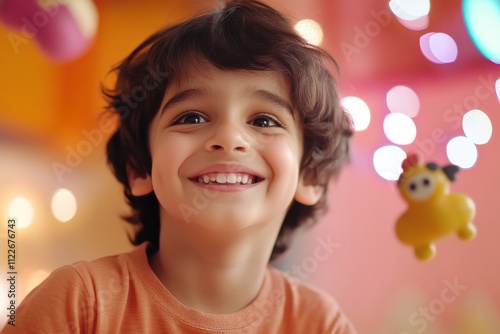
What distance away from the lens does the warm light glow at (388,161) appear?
57.6 inches

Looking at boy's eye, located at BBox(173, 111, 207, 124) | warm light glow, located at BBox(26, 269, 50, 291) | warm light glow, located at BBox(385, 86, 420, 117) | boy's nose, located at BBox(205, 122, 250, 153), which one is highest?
warm light glow, located at BBox(385, 86, 420, 117)

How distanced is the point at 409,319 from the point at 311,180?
1.60ft

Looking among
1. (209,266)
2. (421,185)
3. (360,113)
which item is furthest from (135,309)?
(360,113)

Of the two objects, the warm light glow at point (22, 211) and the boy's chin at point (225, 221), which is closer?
the boy's chin at point (225, 221)

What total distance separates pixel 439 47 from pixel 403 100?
15 centimetres

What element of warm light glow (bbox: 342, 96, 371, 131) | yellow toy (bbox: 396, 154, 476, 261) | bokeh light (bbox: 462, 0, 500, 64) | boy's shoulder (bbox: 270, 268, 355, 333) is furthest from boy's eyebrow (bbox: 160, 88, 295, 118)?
bokeh light (bbox: 462, 0, 500, 64)

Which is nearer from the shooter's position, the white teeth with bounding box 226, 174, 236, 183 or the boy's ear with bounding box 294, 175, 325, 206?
the white teeth with bounding box 226, 174, 236, 183

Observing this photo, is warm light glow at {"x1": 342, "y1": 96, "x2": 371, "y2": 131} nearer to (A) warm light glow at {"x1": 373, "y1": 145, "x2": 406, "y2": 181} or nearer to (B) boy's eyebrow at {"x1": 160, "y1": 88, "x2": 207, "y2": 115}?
(A) warm light glow at {"x1": 373, "y1": 145, "x2": 406, "y2": 181}

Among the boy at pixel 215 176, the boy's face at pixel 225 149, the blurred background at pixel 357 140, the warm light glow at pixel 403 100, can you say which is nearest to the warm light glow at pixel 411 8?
the blurred background at pixel 357 140

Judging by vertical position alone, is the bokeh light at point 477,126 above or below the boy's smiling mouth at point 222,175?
above

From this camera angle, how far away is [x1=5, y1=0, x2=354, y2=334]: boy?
95cm

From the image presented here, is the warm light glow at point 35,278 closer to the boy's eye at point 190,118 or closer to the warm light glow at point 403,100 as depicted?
the boy's eye at point 190,118

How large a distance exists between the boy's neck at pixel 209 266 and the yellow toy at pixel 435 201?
0.92 ft

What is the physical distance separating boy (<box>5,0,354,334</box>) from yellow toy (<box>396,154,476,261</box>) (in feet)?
0.68
